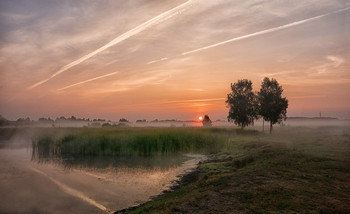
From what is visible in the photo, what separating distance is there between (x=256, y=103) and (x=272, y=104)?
3.63 metres

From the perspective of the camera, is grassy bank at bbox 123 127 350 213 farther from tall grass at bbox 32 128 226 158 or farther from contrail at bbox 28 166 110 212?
tall grass at bbox 32 128 226 158

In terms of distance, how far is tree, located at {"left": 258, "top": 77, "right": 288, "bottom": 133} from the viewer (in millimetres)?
52062

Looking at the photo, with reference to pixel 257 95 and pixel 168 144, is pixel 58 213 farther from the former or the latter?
pixel 257 95

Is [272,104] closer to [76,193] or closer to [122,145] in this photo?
[122,145]

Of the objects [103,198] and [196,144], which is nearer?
[103,198]

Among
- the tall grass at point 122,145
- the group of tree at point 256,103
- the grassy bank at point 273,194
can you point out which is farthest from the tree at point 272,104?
the grassy bank at point 273,194

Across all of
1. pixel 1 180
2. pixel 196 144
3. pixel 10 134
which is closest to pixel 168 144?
pixel 196 144

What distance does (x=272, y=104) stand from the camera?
5197 cm

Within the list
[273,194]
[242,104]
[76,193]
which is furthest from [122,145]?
[242,104]

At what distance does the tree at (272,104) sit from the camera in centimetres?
5206

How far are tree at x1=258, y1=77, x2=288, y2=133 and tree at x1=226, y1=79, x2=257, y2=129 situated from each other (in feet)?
8.91

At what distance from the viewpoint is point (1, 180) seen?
1281 cm

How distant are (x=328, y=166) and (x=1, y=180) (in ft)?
51.6

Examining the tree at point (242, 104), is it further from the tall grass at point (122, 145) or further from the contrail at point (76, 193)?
the contrail at point (76, 193)
